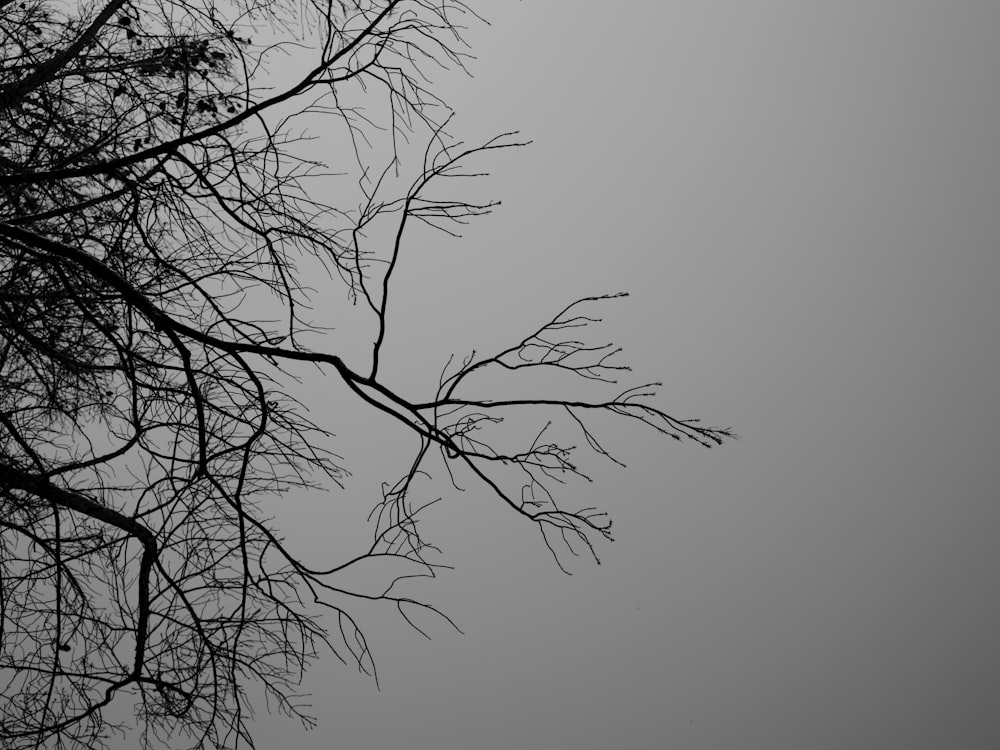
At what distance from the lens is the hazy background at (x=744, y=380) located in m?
6.24

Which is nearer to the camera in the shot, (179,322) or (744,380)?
(179,322)

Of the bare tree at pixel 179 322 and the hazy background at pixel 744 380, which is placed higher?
the hazy background at pixel 744 380

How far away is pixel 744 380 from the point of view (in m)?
6.94

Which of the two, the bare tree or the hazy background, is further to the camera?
the hazy background

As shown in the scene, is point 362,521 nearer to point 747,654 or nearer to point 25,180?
point 747,654

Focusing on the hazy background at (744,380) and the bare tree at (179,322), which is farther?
the hazy background at (744,380)

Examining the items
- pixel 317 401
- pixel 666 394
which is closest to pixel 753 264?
pixel 666 394

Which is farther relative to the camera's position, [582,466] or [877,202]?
[877,202]

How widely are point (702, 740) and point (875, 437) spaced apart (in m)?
2.66

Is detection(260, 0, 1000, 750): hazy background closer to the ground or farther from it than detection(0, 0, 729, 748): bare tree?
farther from it

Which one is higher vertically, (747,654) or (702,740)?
(747,654)

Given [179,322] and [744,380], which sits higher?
[744,380]

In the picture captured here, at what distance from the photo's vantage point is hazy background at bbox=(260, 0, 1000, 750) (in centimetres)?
624

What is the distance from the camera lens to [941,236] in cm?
753
